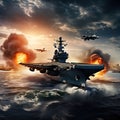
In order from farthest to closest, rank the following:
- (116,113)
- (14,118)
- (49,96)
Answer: (49,96)
(116,113)
(14,118)

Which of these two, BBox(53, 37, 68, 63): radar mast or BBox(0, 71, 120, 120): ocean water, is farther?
BBox(53, 37, 68, 63): radar mast

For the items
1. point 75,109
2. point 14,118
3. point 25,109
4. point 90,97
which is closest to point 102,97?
point 90,97

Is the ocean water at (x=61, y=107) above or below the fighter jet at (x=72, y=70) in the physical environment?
below

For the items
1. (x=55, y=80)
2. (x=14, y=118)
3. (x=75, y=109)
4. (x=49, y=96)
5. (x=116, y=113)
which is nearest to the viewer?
(x=14, y=118)

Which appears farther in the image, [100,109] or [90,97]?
[90,97]

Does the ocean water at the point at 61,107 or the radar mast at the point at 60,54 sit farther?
the radar mast at the point at 60,54

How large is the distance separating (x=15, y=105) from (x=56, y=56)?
111ft

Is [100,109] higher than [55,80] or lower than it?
lower

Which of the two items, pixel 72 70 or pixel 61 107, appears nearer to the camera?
pixel 61 107

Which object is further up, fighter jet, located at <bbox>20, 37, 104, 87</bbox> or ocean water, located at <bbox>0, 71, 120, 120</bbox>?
fighter jet, located at <bbox>20, 37, 104, 87</bbox>

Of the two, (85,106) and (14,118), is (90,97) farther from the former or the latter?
(14,118)

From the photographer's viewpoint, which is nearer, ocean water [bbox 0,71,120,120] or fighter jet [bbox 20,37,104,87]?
ocean water [bbox 0,71,120,120]

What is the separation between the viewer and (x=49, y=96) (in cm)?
4050

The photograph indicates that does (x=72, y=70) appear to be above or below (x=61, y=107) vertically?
above
